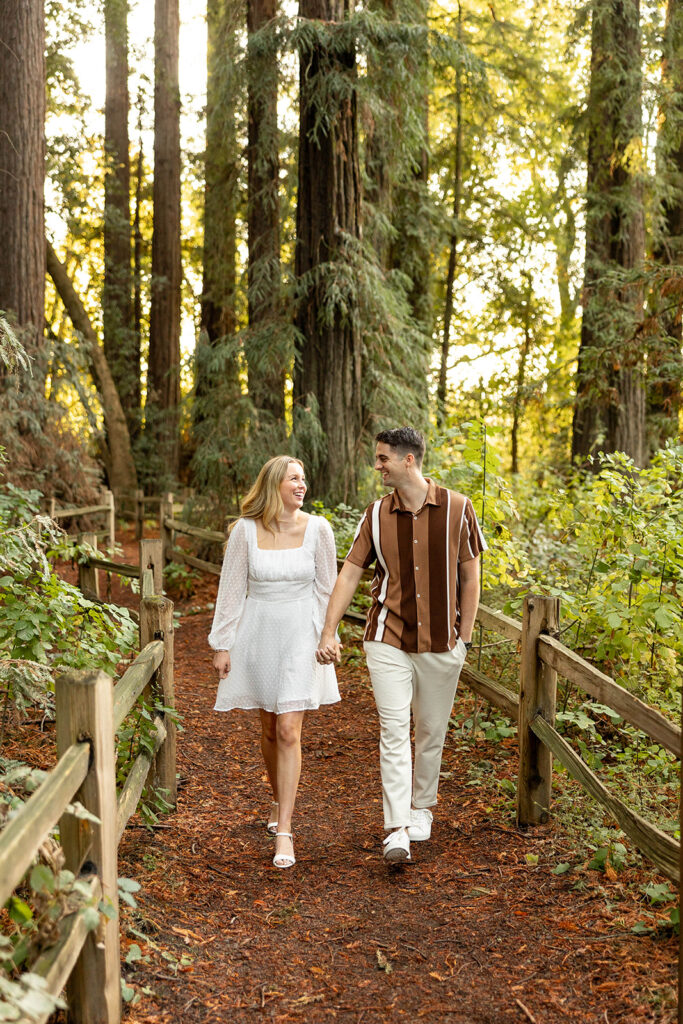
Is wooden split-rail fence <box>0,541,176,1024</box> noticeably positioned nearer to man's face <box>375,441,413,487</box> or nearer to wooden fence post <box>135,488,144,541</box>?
man's face <box>375,441,413,487</box>

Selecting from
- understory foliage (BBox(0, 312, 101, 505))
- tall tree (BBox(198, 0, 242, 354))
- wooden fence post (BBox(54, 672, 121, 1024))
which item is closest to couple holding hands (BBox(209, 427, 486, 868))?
wooden fence post (BBox(54, 672, 121, 1024))

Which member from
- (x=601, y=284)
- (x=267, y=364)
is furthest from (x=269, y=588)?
(x=601, y=284)

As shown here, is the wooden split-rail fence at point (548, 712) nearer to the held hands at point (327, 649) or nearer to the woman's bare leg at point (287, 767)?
the held hands at point (327, 649)

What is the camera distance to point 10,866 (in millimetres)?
2250

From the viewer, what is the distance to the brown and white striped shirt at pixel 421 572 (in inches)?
191

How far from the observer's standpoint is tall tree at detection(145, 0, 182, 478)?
21.7 meters

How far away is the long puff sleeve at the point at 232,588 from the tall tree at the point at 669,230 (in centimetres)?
685

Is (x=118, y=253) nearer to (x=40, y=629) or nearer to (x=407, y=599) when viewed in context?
(x=40, y=629)

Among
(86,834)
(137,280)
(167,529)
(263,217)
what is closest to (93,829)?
(86,834)

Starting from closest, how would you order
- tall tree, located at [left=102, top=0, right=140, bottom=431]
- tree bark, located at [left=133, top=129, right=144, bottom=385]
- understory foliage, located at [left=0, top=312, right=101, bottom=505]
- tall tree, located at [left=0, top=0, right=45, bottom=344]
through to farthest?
tall tree, located at [left=0, top=0, right=45, bottom=344] < understory foliage, located at [left=0, top=312, right=101, bottom=505] < tall tree, located at [left=102, top=0, right=140, bottom=431] < tree bark, located at [left=133, top=129, right=144, bottom=385]

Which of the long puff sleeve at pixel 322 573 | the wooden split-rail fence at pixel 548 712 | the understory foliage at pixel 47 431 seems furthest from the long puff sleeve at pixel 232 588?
the understory foliage at pixel 47 431

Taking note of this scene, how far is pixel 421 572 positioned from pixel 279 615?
0.76 metres

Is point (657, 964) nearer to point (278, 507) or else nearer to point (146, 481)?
point (278, 507)

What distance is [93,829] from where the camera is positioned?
312cm
